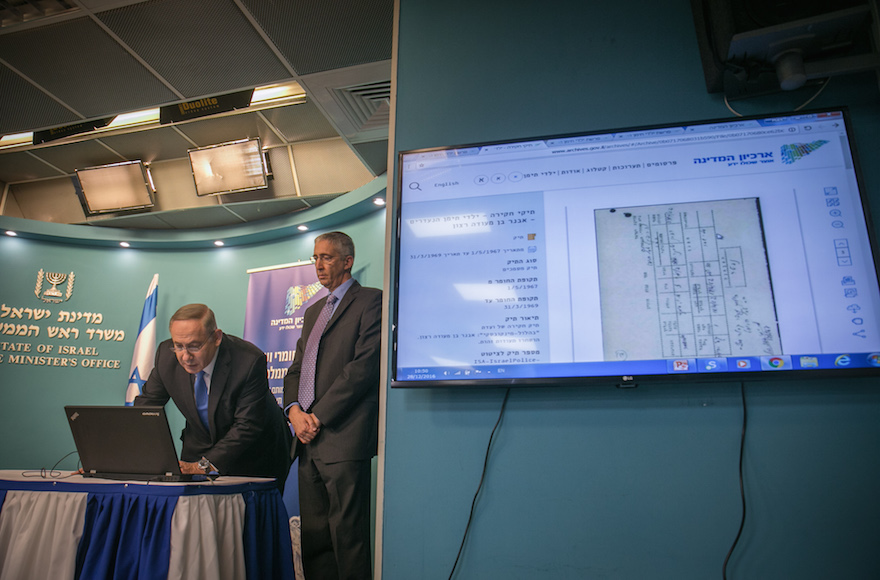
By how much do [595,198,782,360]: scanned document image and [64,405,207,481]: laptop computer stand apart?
1.76 m

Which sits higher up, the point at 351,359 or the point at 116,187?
the point at 116,187

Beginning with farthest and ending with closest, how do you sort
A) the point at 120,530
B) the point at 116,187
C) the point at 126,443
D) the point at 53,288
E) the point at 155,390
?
the point at 53,288, the point at 116,187, the point at 155,390, the point at 126,443, the point at 120,530

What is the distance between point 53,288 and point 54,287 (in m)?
0.01

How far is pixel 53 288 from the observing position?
15.2 feet

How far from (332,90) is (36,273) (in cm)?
350

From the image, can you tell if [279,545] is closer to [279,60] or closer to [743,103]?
[743,103]

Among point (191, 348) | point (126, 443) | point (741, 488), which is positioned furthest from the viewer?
point (191, 348)

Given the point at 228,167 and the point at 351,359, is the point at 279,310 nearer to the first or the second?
the point at 228,167

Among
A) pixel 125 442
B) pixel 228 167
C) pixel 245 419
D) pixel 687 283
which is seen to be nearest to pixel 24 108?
pixel 228 167

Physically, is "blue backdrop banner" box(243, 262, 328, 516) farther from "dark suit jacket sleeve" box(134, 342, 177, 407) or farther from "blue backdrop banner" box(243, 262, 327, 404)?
"dark suit jacket sleeve" box(134, 342, 177, 407)

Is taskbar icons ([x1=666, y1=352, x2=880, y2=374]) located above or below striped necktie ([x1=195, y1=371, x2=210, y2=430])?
above

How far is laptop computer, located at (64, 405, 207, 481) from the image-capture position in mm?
2053

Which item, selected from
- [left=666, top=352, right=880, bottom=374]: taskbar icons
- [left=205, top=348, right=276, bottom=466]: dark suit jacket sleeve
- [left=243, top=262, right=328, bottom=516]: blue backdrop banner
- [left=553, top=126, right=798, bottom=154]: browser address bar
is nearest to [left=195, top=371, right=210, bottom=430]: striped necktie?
[left=205, top=348, right=276, bottom=466]: dark suit jacket sleeve

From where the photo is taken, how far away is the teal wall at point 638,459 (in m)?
1.21
